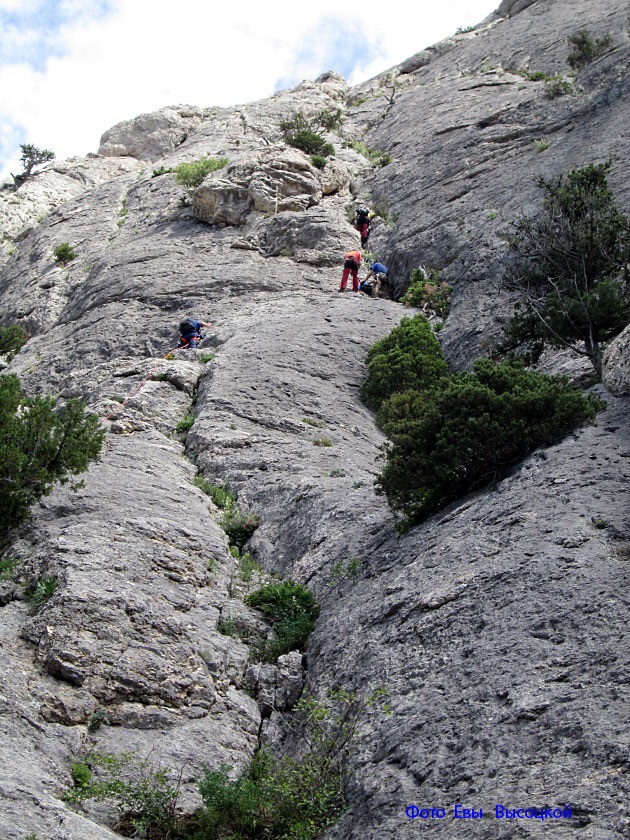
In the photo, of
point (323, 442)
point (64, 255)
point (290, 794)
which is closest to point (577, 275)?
point (323, 442)

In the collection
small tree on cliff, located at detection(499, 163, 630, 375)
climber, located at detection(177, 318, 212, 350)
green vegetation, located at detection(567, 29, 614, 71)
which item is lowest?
climber, located at detection(177, 318, 212, 350)

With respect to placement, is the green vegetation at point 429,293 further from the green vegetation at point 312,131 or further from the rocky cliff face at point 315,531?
the green vegetation at point 312,131

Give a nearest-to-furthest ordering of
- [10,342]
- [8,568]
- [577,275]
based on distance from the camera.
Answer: [8,568]
[577,275]
[10,342]

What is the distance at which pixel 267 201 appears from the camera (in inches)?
1261

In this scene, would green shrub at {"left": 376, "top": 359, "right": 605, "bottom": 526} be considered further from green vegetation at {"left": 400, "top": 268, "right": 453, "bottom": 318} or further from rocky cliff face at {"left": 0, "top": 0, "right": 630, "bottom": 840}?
green vegetation at {"left": 400, "top": 268, "right": 453, "bottom": 318}

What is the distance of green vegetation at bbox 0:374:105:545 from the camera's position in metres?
13.0

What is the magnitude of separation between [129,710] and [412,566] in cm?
419

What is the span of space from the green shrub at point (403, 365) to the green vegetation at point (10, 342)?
11.8 metres

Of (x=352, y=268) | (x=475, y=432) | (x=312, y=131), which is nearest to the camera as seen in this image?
(x=475, y=432)

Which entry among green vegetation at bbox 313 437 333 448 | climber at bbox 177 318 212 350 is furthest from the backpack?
green vegetation at bbox 313 437 333 448

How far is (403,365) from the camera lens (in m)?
21.6

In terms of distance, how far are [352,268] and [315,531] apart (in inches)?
557

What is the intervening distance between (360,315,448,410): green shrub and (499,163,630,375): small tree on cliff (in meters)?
2.65

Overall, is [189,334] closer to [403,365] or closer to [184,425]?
[184,425]
